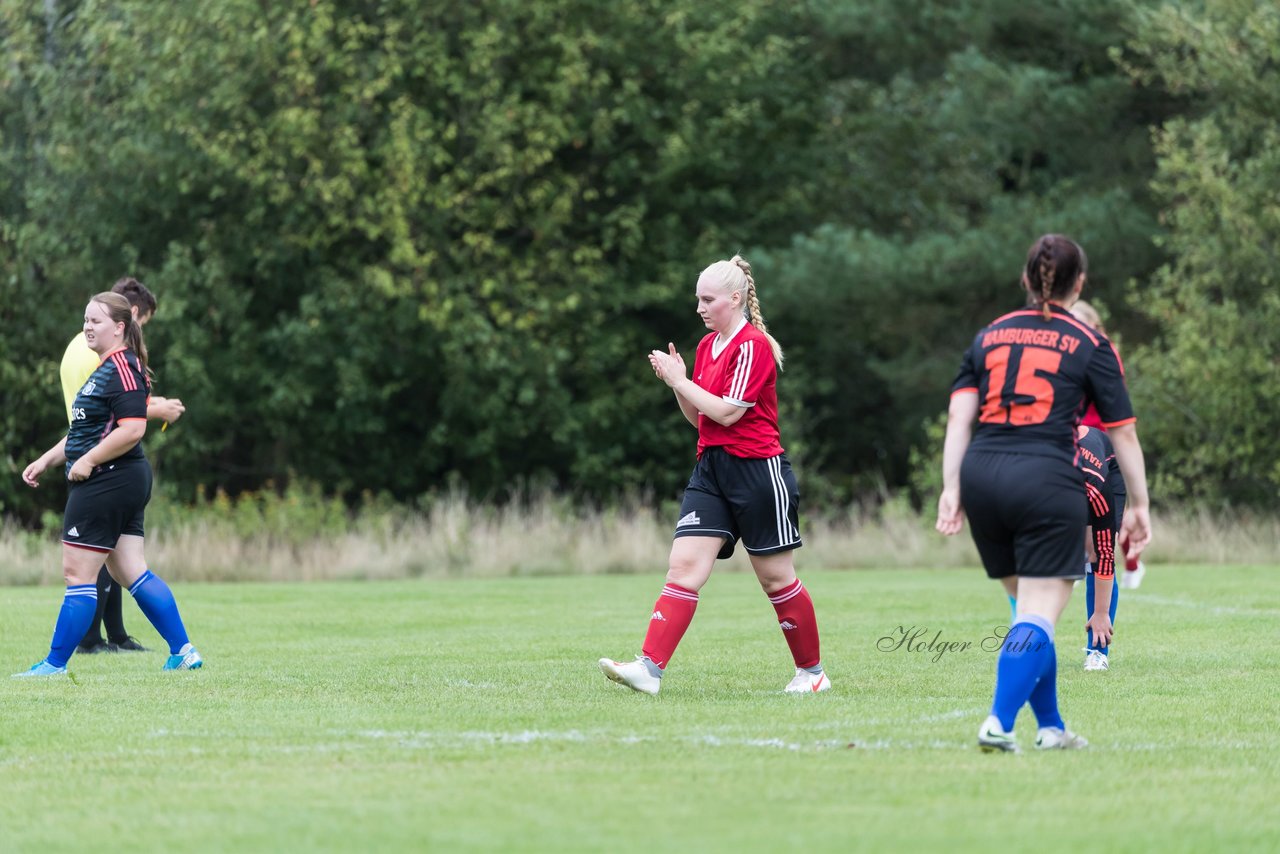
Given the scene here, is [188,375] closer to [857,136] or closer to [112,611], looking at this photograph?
[857,136]

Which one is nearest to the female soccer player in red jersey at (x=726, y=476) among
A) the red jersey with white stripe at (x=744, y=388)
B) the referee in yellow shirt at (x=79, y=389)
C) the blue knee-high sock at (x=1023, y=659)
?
the red jersey with white stripe at (x=744, y=388)

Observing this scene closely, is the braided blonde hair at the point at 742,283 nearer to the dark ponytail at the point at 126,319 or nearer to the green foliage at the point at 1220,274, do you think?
the dark ponytail at the point at 126,319

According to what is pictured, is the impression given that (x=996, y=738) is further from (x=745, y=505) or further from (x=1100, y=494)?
(x=1100, y=494)

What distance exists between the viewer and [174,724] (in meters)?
7.38

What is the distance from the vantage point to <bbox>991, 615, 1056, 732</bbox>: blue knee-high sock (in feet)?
20.7

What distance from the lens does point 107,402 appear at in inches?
362

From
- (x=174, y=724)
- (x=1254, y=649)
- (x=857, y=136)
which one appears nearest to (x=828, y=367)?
(x=857, y=136)

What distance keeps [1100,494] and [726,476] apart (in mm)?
2206

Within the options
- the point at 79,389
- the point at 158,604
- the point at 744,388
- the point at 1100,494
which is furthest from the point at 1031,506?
the point at 79,389

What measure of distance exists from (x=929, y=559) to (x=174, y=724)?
53.1 feet

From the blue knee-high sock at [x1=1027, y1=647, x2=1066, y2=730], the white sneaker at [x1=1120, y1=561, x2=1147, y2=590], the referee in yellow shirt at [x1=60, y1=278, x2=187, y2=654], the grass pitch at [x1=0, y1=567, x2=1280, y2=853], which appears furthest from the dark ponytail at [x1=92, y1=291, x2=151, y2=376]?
the white sneaker at [x1=1120, y1=561, x2=1147, y2=590]

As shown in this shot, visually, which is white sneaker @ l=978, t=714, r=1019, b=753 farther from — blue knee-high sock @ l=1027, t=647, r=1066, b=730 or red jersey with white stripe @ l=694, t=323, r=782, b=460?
red jersey with white stripe @ l=694, t=323, r=782, b=460

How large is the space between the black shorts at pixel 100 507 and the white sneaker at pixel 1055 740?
4779 mm

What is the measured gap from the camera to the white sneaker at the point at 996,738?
21.0 ft
